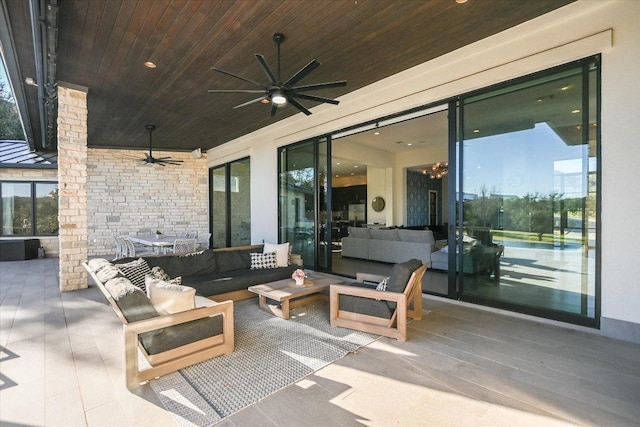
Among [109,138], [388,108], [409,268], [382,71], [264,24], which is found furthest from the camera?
[109,138]

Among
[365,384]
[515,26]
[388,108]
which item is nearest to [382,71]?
[388,108]

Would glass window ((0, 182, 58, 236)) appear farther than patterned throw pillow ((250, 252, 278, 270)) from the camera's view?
Yes

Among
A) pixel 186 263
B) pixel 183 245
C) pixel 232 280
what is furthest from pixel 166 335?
pixel 183 245

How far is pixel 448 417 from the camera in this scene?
1.94 metres

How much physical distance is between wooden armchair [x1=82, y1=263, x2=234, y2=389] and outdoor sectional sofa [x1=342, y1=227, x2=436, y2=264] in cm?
485

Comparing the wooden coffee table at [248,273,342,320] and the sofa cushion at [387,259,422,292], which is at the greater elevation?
the sofa cushion at [387,259,422,292]

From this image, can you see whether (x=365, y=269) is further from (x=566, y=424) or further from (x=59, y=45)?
(x=59, y=45)

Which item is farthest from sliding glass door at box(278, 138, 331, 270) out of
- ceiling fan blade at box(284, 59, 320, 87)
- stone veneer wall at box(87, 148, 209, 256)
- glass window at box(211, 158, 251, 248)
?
stone veneer wall at box(87, 148, 209, 256)

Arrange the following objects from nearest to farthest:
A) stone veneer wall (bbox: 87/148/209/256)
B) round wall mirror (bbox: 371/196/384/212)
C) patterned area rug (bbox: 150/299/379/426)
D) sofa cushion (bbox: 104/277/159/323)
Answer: patterned area rug (bbox: 150/299/379/426), sofa cushion (bbox: 104/277/159/323), stone veneer wall (bbox: 87/148/209/256), round wall mirror (bbox: 371/196/384/212)

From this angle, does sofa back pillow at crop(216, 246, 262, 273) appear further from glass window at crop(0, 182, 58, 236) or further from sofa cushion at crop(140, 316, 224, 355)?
glass window at crop(0, 182, 58, 236)

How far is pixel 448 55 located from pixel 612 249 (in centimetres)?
310

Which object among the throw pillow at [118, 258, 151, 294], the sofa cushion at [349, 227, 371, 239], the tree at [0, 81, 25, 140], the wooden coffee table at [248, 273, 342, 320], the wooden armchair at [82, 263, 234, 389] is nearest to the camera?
the wooden armchair at [82, 263, 234, 389]

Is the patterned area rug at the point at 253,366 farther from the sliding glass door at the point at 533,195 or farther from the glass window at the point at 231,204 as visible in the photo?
the glass window at the point at 231,204

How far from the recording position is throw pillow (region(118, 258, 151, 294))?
3.53m
